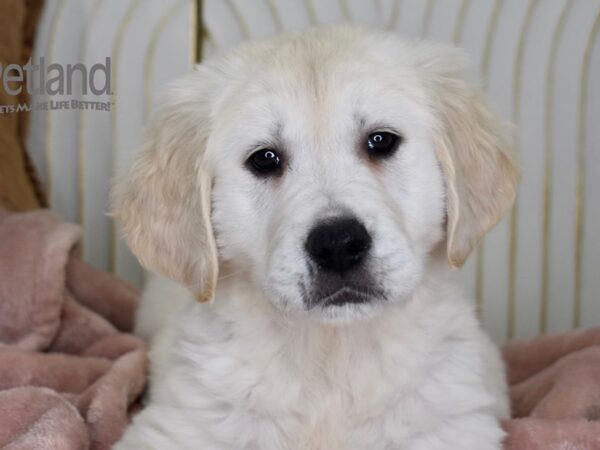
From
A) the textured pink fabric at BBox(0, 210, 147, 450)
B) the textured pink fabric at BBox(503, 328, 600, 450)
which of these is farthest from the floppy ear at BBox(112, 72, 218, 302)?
the textured pink fabric at BBox(503, 328, 600, 450)

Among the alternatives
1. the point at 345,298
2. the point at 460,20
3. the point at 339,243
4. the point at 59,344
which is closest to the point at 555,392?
the point at 345,298

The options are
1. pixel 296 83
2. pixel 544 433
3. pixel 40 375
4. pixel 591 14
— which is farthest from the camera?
pixel 591 14

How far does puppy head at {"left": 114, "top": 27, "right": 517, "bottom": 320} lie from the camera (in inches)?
77.3

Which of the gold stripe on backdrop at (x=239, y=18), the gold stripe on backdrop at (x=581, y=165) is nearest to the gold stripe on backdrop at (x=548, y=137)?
the gold stripe on backdrop at (x=581, y=165)

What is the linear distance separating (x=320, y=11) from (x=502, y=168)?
184 centimetres

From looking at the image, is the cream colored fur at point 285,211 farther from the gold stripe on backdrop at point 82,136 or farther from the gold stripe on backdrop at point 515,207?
the gold stripe on backdrop at point 82,136

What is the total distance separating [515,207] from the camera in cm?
384

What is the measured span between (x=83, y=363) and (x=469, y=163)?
1.36 m

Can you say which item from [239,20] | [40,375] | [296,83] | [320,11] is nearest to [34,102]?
[239,20]

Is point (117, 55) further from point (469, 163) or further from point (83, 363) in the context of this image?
point (469, 163)

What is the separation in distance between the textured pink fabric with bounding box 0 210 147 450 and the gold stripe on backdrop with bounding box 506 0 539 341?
1.47 m

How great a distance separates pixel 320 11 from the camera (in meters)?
3.90

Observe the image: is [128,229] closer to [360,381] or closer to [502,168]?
[360,381]

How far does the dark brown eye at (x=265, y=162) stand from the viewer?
2.13 meters
